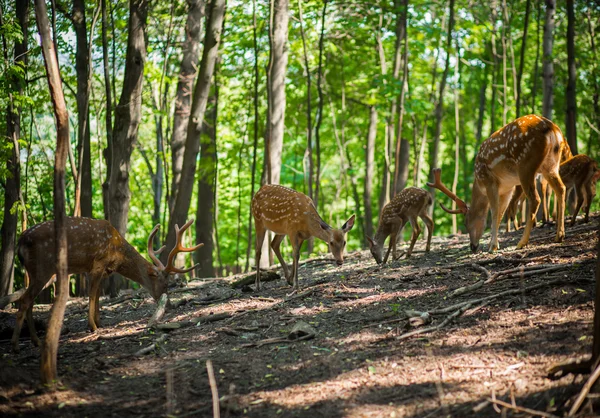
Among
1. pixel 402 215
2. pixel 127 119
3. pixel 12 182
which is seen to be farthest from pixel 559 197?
pixel 12 182

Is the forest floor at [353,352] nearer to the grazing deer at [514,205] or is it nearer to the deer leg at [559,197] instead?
the deer leg at [559,197]

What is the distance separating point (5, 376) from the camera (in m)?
5.11

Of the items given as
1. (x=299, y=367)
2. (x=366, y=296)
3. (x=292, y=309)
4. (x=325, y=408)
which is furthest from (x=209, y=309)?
(x=325, y=408)

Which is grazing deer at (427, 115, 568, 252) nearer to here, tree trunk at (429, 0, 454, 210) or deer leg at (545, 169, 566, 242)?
deer leg at (545, 169, 566, 242)

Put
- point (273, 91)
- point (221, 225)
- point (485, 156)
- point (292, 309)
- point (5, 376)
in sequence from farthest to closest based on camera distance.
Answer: point (221, 225) → point (273, 91) → point (485, 156) → point (292, 309) → point (5, 376)

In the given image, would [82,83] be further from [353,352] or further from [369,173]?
[369,173]

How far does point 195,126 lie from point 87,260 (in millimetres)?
4240

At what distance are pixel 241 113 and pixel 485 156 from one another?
14.6 m

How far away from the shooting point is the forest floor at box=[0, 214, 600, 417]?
14.7 ft

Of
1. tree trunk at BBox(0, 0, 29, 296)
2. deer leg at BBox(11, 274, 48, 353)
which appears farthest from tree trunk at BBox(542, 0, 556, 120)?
deer leg at BBox(11, 274, 48, 353)

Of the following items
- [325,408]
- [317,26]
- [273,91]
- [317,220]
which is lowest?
[325,408]

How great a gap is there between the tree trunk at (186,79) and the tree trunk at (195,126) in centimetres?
224

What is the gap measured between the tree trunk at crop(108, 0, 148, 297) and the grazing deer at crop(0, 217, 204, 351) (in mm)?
2317

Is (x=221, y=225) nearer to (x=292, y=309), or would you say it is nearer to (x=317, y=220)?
(x=317, y=220)
